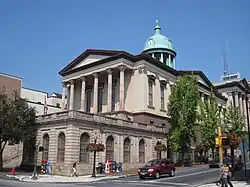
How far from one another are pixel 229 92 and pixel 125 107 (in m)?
52.5

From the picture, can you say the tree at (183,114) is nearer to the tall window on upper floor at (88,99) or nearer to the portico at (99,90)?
the portico at (99,90)

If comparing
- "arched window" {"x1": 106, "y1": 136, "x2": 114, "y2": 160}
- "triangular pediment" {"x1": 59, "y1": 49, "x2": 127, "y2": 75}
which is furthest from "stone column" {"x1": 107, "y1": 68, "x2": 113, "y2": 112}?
"arched window" {"x1": 106, "y1": 136, "x2": 114, "y2": 160}

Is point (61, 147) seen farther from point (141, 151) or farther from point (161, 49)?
point (161, 49)

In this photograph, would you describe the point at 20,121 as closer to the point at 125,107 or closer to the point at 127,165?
the point at 127,165

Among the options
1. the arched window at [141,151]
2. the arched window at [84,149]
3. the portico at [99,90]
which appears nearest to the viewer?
the arched window at [84,149]

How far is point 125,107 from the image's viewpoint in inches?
2243

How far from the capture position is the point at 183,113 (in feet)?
164

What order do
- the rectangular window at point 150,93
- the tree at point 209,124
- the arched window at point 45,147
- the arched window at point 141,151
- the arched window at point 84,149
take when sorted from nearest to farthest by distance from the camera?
1. the arched window at point 84,149
2. the arched window at point 45,147
3. the arched window at point 141,151
4. the tree at point 209,124
5. the rectangular window at point 150,93

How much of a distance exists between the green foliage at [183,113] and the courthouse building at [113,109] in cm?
261

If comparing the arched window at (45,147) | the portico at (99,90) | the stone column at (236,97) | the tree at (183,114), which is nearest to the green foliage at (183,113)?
the tree at (183,114)

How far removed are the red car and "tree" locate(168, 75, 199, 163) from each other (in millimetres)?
17167

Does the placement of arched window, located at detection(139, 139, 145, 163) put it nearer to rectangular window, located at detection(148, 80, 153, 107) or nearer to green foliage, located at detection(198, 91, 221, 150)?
rectangular window, located at detection(148, 80, 153, 107)

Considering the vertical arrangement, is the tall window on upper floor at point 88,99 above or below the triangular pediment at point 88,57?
below

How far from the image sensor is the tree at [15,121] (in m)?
38.0
